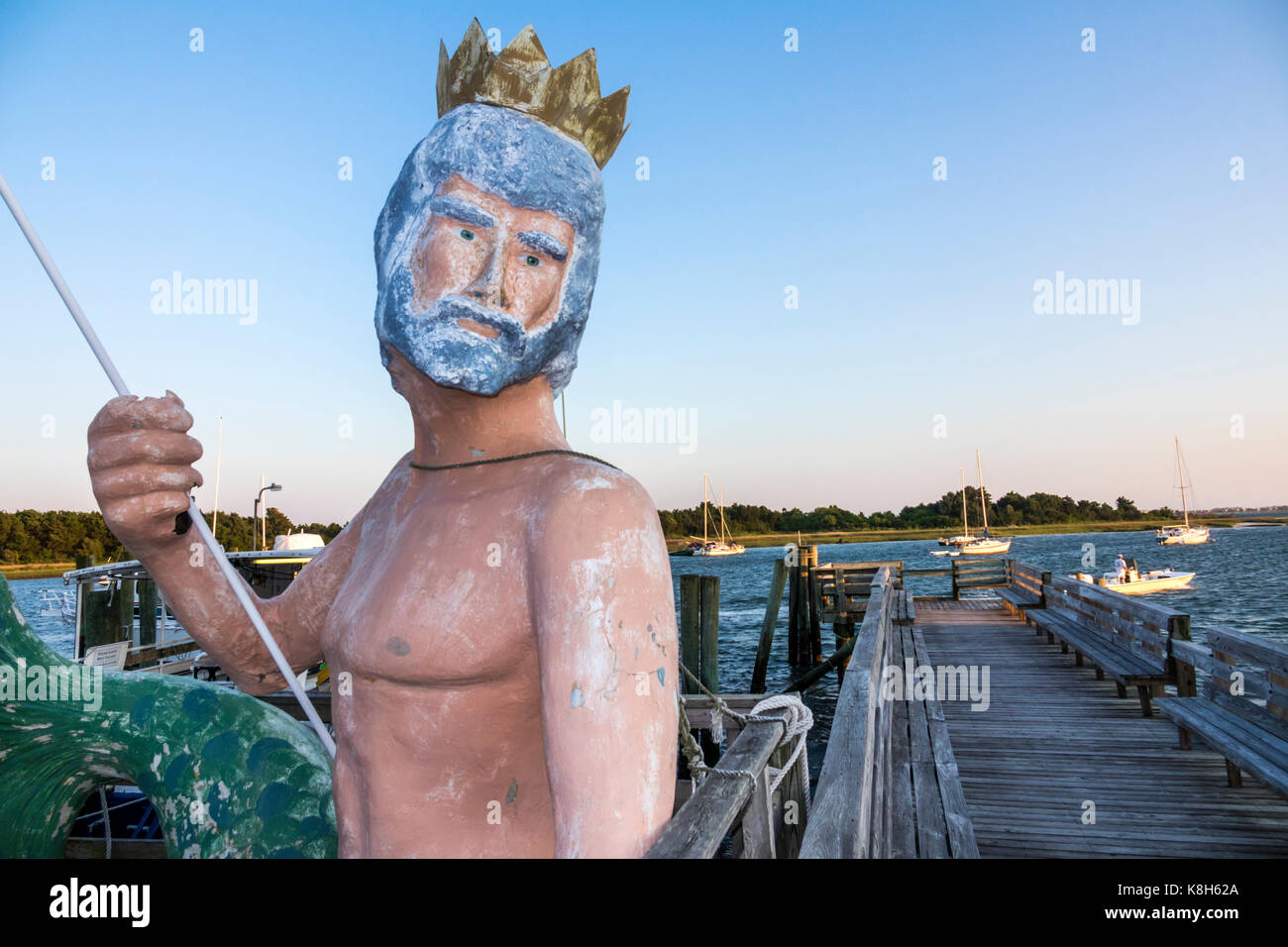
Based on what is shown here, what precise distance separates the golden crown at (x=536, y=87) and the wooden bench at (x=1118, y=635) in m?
6.43

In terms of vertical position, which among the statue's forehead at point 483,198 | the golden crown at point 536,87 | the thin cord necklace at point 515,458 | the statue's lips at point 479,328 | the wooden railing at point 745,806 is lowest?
the wooden railing at point 745,806

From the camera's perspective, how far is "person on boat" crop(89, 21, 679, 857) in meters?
1.31

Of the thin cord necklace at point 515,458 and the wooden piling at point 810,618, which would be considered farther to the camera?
the wooden piling at point 810,618

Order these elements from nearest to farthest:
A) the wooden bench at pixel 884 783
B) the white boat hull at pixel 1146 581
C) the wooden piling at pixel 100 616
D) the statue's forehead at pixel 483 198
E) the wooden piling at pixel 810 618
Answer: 1. the statue's forehead at pixel 483 198
2. the wooden bench at pixel 884 783
3. the wooden piling at pixel 100 616
4. the wooden piling at pixel 810 618
5. the white boat hull at pixel 1146 581

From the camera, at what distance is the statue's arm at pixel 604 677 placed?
1263 millimetres

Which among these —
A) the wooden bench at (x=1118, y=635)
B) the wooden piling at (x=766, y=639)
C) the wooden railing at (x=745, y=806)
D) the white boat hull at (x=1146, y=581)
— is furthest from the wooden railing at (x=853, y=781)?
the white boat hull at (x=1146, y=581)

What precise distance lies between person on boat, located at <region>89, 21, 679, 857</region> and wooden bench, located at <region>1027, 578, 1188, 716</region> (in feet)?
20.8

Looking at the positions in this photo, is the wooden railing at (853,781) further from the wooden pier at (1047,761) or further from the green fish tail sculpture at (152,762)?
the green fish tail sculpture at (152,762)

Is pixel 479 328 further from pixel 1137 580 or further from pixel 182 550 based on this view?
pixel 1137 580

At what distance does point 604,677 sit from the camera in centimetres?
129

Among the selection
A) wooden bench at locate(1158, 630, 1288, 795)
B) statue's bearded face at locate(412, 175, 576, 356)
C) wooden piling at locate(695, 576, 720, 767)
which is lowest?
wooden piling at locate(695, 576, 720, 767)

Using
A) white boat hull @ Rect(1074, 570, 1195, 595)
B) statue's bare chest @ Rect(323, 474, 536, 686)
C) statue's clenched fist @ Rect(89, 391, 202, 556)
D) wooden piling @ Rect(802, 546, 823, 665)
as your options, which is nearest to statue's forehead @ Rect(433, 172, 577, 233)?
statue's bare chest @ Rect(323, 474, 536, 686)

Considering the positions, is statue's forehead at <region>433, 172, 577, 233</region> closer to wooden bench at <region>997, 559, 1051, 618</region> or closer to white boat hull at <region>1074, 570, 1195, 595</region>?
wooden bench at <region>997, 559, 1051, 618</region>

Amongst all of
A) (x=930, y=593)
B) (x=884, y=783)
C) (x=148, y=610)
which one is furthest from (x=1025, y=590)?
(x=930, y=593)
